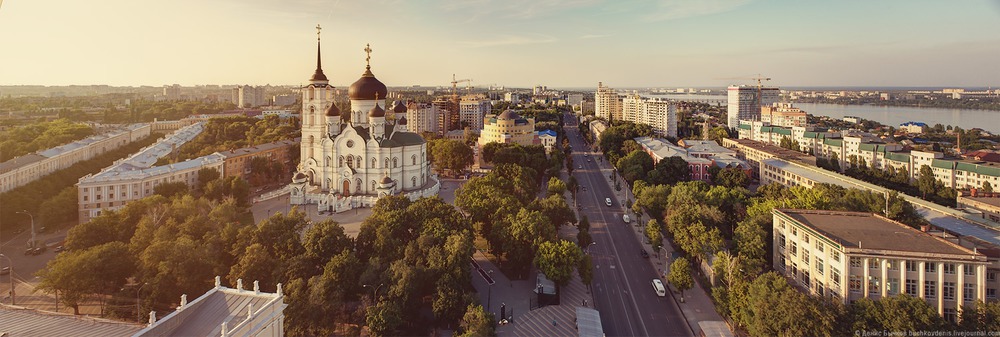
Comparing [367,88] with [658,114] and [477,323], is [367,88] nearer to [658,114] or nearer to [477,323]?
[477,323]

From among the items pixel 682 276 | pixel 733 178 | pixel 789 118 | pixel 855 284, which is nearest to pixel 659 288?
pixel 682 276

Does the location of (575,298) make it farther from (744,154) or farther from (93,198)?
(744,154)

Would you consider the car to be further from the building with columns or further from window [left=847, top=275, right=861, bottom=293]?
window [left=847, top=275, right=861, bottom=293]

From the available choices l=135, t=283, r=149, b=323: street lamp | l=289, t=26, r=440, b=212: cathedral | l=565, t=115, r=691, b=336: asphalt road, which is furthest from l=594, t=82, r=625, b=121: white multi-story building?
l=135, t=283, r=149, b=323: street lamp

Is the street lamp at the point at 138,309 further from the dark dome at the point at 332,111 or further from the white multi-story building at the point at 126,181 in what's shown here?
the dark dome at the point at 332,111

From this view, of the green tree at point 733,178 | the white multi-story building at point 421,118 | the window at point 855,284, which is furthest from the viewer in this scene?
the white multi-story building at point 421,118

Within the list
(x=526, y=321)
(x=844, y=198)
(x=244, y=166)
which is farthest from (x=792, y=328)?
(x=244, y=166)

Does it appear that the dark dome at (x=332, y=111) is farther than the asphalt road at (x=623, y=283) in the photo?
Yes

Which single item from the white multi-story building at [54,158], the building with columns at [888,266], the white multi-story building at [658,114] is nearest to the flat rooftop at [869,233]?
the building with columns at [888,266]
